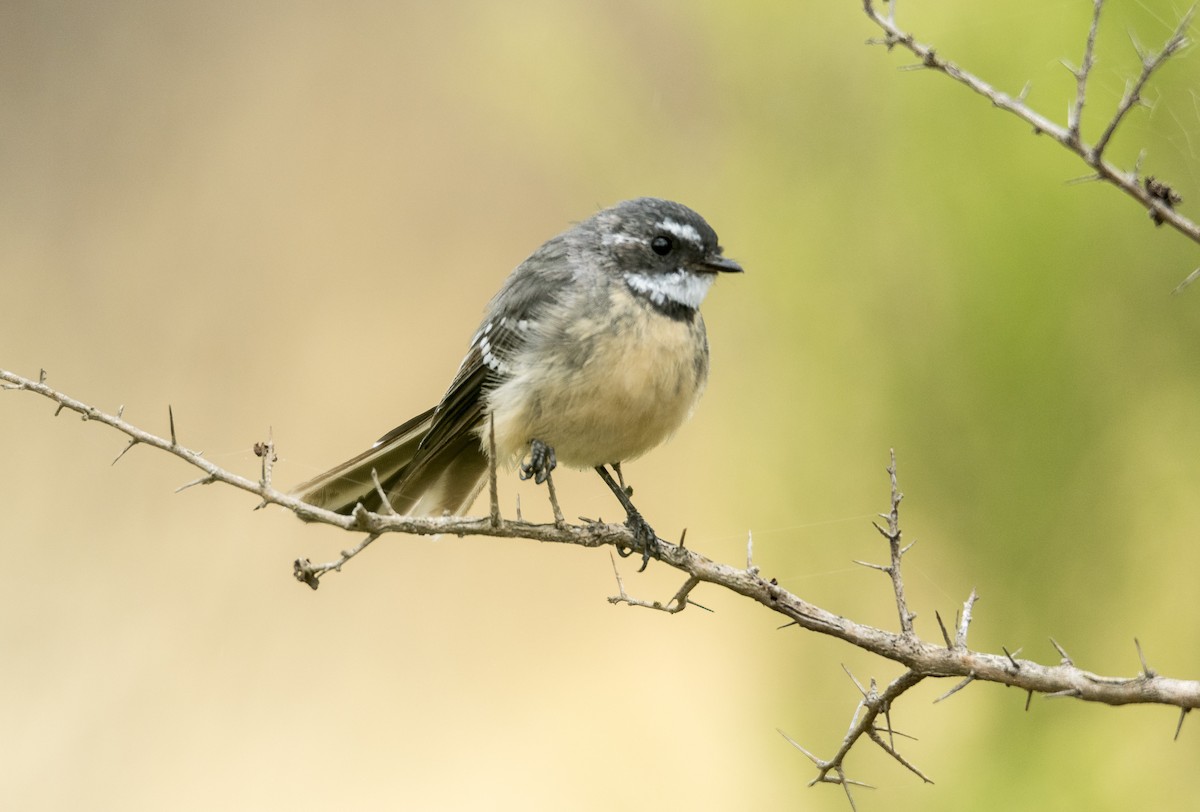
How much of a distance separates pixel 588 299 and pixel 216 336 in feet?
5.70

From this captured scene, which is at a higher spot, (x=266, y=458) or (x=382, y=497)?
(x=266, y=458)

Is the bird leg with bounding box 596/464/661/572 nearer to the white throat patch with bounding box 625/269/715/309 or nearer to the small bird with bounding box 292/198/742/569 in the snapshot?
the small bird with bounding box 292/198/742/569

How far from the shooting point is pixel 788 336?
→ 99.5 inches

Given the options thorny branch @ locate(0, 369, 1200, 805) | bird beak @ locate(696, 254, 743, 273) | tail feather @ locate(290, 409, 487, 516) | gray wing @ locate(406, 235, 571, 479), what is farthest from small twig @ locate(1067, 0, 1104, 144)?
tail feather @ locate(290, 409, 487, 516)

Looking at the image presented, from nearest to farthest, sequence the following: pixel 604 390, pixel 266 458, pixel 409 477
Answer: pixel 266 458 → pixel 604 390 → pixel 409 477

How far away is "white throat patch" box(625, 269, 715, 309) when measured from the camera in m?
2.13

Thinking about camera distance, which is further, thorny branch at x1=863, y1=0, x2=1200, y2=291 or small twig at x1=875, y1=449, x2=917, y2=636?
small twig at x1=875, y1=449, x2=917, y2=636

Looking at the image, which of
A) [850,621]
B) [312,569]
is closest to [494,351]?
[312,569]

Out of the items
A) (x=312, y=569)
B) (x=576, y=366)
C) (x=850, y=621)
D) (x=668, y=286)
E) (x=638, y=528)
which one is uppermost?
(x=668, y=286)

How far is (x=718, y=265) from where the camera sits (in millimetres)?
2129

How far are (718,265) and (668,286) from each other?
100mm

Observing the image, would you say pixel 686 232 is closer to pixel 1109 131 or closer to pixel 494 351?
pixel 494 351

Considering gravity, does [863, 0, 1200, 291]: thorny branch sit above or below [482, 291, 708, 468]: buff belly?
below

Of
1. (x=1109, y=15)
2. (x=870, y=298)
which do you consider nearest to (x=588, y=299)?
(x=870, y=298)
